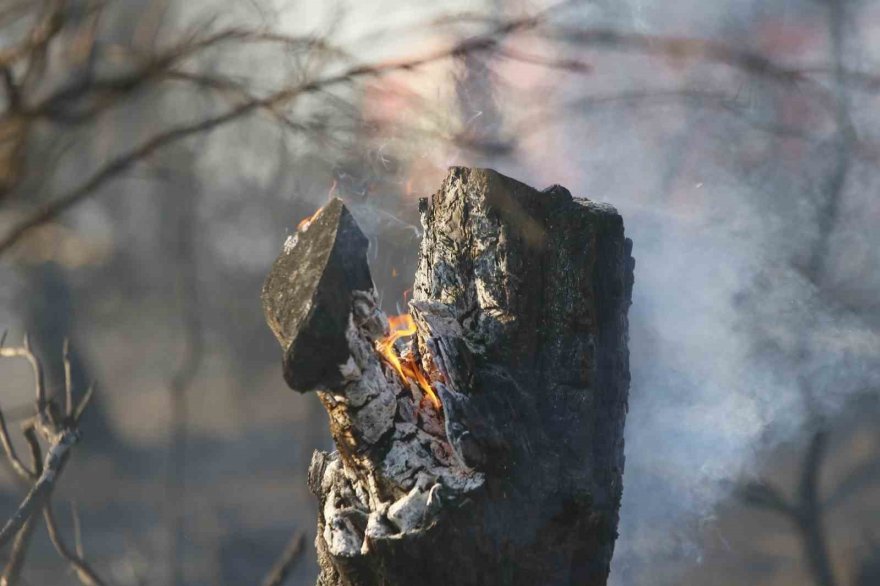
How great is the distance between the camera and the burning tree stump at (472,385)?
1752 millimetres

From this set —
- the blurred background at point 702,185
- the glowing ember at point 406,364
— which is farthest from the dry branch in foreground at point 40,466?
the glowing ember at point 406,364

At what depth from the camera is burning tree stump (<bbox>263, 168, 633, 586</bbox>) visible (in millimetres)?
1752

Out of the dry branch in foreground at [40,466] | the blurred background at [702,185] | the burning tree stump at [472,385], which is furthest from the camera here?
the blurred background at [702,185]

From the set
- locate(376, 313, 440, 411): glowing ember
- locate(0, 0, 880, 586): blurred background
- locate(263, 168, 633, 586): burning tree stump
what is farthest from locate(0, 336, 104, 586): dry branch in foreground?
locate(376, 313, 440, 411): glowing ember

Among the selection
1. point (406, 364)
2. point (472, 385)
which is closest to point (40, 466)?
point (406, 364)

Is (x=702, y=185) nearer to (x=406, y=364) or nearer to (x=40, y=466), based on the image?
(x=406, y=364)

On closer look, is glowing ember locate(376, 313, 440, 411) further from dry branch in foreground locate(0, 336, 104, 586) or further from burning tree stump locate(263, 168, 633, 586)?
dry branch in foreground locate(0, 336, 104, 586)

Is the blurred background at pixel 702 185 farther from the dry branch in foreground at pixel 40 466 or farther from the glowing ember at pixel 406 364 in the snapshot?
the glowing ember at pixel 406 364

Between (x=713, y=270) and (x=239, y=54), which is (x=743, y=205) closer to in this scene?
(x=713, y=270)

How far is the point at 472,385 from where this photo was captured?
6.40ft

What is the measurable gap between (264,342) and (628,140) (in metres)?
2.56

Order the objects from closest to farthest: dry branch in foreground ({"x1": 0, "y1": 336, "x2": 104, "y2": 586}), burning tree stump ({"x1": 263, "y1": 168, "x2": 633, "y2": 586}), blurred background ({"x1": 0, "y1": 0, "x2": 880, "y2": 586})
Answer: burning tree stump ({"x1": 263, "y1": 168, "x2": 633, "y2": 586}), dry branch in foreground ({"x1": 0, "y1": 336, "x2": 104, "y2": 586}), blurred background ({"x1": 0, "y1": 0, "x2": 880, "y2": 586})

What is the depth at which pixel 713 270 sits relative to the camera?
4043 mm

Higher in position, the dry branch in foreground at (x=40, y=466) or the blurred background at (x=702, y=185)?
the blurred background at (x=702, y=185)
